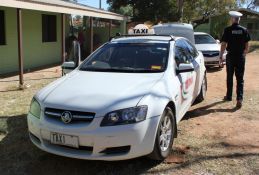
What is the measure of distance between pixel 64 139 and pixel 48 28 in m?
12.7

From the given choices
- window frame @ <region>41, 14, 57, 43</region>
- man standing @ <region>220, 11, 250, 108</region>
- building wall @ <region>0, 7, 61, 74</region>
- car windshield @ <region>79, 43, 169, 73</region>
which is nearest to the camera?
car windshield @ <region>79, 43, 169, 73</region>

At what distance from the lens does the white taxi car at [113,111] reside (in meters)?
4.11

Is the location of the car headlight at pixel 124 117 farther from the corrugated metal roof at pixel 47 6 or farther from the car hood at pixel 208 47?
the car hood at pixel 208 47

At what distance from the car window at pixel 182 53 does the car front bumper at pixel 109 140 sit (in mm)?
1895

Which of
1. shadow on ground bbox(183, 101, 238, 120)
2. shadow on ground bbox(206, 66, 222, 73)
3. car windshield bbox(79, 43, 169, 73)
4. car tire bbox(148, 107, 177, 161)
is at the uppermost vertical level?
car windshield bbox(79, 43, 169, 73)

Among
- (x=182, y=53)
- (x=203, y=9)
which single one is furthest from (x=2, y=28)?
(x=203, y=9)

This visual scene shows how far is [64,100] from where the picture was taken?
438 centimetres

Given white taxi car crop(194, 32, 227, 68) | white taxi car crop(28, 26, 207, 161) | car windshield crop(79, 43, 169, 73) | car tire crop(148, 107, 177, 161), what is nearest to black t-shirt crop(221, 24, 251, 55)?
car windshield crop(79, 43, 169, 73)

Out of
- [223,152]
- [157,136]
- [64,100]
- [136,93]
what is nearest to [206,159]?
[223,152]

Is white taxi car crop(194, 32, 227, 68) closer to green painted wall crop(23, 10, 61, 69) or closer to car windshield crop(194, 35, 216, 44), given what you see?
car windshield crop(194, 35, 216, 44)

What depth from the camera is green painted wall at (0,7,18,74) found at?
12742mm

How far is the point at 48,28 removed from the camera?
16.2 m

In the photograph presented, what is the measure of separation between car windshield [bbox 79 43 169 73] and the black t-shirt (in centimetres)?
249

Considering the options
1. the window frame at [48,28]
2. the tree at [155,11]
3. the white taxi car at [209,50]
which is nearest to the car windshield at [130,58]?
the white taxi car at [209,50]
